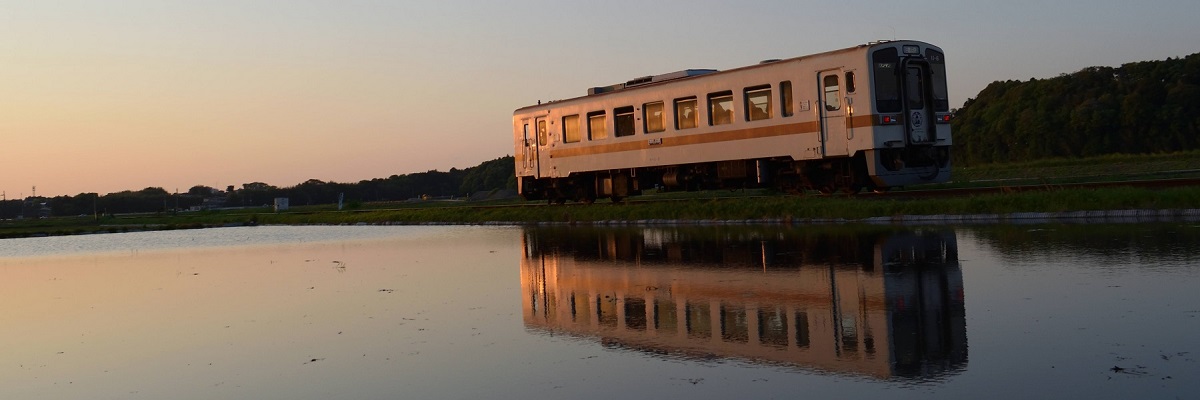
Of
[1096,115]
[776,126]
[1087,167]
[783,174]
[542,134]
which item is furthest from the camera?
[1096,115]

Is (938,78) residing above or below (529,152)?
above

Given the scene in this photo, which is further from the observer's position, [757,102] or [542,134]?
[542,134]

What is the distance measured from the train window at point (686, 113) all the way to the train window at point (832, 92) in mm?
3810

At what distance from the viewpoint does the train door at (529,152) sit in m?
31.6

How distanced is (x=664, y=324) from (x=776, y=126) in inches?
621

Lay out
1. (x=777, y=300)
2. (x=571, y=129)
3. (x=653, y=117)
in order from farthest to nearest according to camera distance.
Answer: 1. (x=571, y=129)
2. (x=653, y=117)
3. (x=777, y=300)

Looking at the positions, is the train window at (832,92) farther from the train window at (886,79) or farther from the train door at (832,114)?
the train window at (886,79)

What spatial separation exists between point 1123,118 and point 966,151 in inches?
472

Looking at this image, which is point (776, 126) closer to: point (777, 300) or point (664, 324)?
point (777, 300)

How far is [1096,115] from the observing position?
6084 centimetres

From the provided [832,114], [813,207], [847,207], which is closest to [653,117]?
[832,114]

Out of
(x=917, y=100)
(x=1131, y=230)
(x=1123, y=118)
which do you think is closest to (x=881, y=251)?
(x=1131, y=230)

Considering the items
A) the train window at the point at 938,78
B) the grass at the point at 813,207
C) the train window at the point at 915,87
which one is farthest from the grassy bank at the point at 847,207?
the train window at the point at 938,78

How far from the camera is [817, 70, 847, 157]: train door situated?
21891 mm
